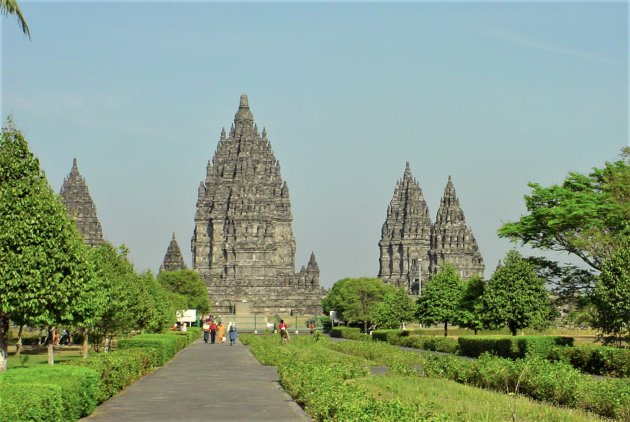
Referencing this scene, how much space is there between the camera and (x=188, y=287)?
523 ft

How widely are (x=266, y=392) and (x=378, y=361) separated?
13053 mm

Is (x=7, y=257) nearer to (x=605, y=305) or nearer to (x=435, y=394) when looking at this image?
(x=435, y=394)

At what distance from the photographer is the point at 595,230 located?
56281 mm

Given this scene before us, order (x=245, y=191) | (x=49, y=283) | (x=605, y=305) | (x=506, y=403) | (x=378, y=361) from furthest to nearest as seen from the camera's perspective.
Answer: (x=245, y=191) → (x=605, y=305) → (x=378, y=361) → (x=49, y=283) → (x=506, y=403)

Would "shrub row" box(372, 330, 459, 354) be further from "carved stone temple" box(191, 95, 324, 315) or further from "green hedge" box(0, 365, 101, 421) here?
"carved stone temple" box(191, 95, 324, 315)

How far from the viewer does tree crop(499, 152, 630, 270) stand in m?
56.1

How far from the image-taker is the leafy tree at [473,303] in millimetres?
58188

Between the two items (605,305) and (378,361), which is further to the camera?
(605,305)

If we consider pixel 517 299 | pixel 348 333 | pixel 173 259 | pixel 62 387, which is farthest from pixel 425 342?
pixel 173 259

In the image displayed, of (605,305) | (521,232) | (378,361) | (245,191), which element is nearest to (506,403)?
(378,361)

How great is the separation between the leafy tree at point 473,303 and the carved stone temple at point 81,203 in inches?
4518

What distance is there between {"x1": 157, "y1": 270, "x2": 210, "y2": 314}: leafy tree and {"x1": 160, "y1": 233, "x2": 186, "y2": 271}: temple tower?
31317 millimetres

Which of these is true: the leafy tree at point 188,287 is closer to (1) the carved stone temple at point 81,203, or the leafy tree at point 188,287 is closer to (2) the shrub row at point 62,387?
(1) the carved stone temple at point 81,203

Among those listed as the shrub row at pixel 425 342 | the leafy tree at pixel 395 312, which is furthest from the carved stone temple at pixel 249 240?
the shrub row at pixel 425 342
